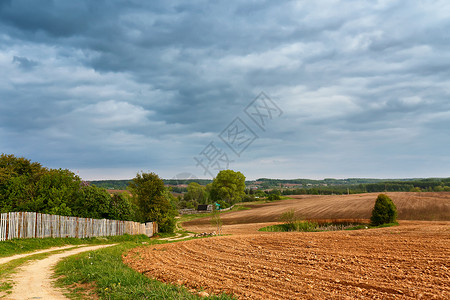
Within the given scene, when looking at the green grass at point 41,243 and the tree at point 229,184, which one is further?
the tree at point 229,184

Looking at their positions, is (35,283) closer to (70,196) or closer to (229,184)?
(70,196)

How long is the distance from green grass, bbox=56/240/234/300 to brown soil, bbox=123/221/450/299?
652 millimetres

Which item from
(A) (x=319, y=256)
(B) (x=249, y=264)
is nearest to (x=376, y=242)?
(A) (x=319, y=256)

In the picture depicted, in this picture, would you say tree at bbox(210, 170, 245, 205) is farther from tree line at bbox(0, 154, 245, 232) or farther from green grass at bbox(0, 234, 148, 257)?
green grass at bbox(0, 234, 148, 257)

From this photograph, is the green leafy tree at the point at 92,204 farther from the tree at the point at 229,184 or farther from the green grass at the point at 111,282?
the tree at the point at 229,184

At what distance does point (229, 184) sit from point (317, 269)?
257ft

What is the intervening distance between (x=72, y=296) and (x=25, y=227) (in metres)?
13.6

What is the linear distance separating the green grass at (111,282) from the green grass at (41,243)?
19.6 ft

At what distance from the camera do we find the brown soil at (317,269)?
7133 mm

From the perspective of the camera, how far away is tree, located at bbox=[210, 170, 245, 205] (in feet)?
285

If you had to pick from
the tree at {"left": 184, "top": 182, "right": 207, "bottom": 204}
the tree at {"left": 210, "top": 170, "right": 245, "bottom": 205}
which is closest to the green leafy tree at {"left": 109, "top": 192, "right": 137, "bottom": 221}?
the tree at {"left": 210, "top": 170, "right": 245, "bottom": 205}

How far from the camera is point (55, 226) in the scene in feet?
70.4

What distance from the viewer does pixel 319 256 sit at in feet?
36.6

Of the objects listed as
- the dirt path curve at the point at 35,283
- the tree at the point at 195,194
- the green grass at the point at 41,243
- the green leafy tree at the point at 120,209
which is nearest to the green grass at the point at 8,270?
the dirt path curve at the point at 35,283
